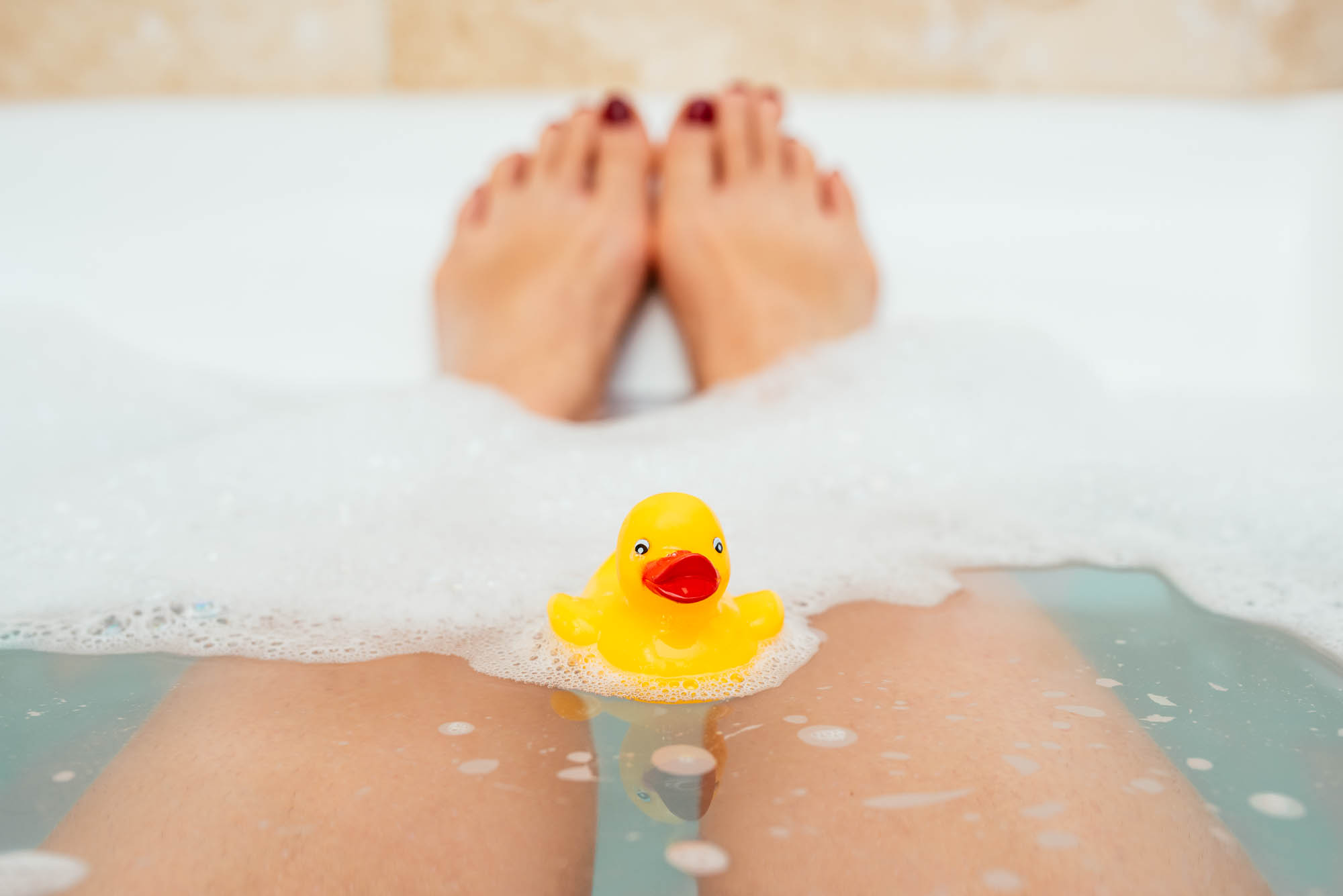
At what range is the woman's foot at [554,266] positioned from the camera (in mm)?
1052

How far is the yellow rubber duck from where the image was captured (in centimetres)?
44

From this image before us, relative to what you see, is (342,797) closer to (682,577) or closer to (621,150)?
(682,577)

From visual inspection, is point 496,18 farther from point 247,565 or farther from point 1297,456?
point 1297,456

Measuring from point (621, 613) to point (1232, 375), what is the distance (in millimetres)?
839

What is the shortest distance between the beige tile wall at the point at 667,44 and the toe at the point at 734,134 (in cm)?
14

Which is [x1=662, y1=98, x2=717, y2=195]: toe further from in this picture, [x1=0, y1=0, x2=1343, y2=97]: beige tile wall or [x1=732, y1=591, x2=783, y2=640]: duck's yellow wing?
[x1=732, y1=591, x2=783, y2=640]: duck's yellow wing

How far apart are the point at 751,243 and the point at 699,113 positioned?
0.20m

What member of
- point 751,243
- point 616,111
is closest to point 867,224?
point 751,243

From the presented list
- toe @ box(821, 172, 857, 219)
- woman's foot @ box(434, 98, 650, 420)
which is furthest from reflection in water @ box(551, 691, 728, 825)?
toe @ box(821, 172, 857, 219)

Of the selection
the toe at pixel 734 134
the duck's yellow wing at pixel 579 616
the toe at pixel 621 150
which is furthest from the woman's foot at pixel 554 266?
the duck's yellow wing at pixel 579 616

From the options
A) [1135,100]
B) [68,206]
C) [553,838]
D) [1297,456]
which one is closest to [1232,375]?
[1297,456]

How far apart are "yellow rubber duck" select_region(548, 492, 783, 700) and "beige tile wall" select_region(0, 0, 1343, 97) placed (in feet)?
3.50

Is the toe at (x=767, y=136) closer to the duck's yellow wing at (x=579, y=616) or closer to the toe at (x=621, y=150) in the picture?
the toe at (x=621, y=150)

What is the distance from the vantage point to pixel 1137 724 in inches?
→ 17.5
